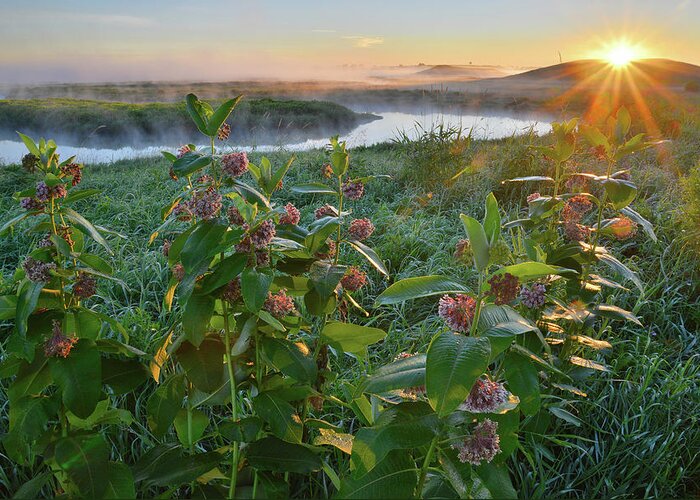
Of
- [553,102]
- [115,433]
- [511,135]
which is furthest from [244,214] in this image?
[553,102]

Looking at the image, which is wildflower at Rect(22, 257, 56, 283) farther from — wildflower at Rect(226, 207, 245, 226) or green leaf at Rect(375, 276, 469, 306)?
green leaf at Rect(375, 276, 469, 306)

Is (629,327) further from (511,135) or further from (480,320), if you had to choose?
(511,135)

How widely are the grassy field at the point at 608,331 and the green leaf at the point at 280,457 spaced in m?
0.76

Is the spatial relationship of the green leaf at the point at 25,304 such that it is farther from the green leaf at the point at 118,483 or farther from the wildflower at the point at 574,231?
the wildflower at the point at 574,231

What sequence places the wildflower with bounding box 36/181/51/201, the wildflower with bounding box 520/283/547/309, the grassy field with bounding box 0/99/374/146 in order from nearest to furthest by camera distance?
the wildflower with bounding box 36/181/51/201
the wildflower with bounding box 520/283/547/309
the grassy field with bounding box 0/99/374/146

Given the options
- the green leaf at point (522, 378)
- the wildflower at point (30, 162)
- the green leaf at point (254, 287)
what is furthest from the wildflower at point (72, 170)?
the green leaf at point (522, 378)

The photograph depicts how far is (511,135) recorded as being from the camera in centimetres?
608

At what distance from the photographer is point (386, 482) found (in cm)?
105

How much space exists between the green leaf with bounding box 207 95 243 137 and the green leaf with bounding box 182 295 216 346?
341 millimetres

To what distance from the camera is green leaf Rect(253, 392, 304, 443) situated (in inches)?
46.6

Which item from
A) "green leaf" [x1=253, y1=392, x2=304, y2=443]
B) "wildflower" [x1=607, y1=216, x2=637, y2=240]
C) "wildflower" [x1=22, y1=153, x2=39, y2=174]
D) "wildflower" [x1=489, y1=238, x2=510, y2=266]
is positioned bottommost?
"green leaf" [x1=253, y1=392, x2=304, y2=443]

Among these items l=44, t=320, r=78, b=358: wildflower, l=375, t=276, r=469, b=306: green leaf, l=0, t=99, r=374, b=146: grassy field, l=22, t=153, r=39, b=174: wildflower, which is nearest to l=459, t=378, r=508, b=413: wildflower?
l=375, t=276, r=469, b=306: green leaf

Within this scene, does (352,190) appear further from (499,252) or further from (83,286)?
(83,286)

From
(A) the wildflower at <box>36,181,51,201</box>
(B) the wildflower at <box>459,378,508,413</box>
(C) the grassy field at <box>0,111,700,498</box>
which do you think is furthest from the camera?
(C) the grassy field at <box>0,111,700,498</box>
